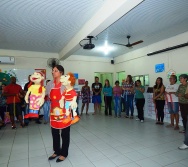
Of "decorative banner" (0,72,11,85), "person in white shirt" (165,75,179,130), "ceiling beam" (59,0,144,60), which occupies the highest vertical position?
"ceiling beam" (59,0,144,60)

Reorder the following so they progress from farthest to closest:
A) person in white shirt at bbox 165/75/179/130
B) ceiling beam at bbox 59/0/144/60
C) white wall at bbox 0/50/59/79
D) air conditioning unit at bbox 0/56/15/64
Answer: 1. white wall at bbox 0/50/59/79
2. air conditioning unit at bbox 0/56/15/64
3. person in white shirt at bbox 165/75/179/130
4. ceiling beam at bbox 59/0/144/60

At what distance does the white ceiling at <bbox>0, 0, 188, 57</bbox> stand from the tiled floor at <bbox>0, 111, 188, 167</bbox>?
267cm

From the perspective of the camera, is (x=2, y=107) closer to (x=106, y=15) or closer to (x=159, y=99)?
(x=106, y=15)

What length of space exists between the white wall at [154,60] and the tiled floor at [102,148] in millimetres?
2088

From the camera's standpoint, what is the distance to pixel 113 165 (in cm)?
232

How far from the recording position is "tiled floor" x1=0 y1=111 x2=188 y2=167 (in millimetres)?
2422

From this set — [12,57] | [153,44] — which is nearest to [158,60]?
[153,44]

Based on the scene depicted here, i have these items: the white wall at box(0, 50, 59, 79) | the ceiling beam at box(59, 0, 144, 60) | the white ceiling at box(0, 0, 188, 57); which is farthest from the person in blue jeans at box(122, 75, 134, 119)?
the white wall at box(0, 50, 59, 79)

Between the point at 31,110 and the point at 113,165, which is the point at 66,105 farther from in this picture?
the point at 113,165

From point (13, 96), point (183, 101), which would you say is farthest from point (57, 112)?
point (183, 101)

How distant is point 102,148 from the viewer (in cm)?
296

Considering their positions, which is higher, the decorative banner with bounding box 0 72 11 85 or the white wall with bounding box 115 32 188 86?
the white wall with bounding box 115 32 188 86

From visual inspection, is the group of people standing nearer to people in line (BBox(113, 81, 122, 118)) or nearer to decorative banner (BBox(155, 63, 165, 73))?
people in line (BBox(113, 81, 122, 118))

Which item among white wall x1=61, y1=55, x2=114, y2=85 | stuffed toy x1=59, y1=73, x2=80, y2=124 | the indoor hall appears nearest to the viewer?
stuffed toy x1=59, y1=73, x2=80, y2=124
